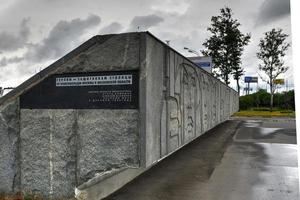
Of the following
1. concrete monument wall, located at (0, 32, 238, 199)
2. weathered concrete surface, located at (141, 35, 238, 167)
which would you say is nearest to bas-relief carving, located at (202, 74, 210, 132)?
weathered concrete surface, located at (141, 35, 238, 167)

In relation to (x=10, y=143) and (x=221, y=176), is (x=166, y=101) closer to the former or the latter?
(x=221, y=176)

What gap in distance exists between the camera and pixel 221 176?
260 inches

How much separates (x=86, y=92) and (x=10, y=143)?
1.64 m

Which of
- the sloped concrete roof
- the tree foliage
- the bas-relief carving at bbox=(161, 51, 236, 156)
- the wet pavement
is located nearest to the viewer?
the sloped concrete roof

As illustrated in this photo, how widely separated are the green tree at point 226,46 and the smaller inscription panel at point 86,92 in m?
31.0

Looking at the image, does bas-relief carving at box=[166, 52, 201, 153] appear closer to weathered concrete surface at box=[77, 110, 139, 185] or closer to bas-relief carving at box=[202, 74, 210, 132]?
weathered concrete surface at box=[77, 110, 139, 185]

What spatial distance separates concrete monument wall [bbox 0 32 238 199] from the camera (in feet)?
15.9

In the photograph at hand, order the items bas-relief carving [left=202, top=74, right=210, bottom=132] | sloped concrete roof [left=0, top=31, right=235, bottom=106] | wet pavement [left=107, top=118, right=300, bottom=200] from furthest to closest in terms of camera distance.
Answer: bas-relief carving [left=202, top=74, right=210, bottom=132]
wet pavement [left=107, top=118, right=300, bottom=200]
sloped concrete roof [left=0, top=31, right=235, bottom=106]

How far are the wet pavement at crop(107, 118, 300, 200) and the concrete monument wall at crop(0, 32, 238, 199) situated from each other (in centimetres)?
63

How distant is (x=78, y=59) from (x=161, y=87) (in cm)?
145

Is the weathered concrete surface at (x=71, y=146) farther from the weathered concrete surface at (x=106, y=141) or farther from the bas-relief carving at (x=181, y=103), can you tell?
the bas-relief carving at (x=181, y=103)

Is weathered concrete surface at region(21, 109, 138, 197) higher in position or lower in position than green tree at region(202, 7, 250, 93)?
lower

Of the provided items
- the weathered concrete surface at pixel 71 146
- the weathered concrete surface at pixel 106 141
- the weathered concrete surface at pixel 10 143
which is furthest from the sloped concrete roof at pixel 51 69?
the weathered concrete surface at pixel 106 141

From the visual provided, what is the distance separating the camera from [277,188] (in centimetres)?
581
